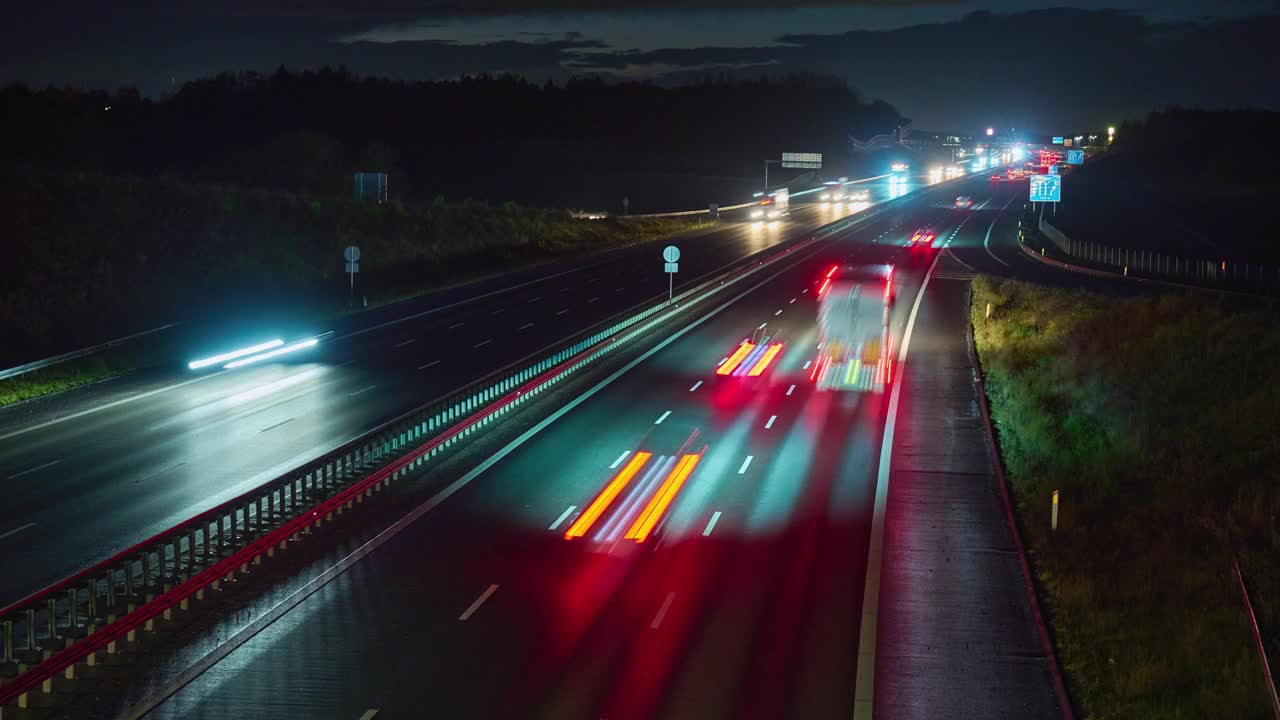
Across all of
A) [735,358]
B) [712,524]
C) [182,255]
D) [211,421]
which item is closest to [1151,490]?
[712,524]

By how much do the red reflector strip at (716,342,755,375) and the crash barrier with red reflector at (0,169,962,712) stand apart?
299 inches

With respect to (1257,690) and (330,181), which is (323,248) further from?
(1257,690)

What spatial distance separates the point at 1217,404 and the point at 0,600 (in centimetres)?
2918

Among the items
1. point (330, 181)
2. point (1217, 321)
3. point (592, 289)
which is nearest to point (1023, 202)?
point (330, 181)

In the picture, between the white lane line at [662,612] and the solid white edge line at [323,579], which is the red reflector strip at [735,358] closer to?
the solid white edge line at [323,579]

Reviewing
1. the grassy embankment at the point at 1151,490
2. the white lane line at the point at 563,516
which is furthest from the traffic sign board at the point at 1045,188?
the white lane line at the point at 563,516

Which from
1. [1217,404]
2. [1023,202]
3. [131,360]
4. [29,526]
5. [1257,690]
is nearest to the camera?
[1257,690]

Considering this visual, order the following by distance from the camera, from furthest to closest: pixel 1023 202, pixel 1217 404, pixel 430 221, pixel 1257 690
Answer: pixel 1023 202 < pixel 430 221 < pixel 1217 404 < pixel 1257 690

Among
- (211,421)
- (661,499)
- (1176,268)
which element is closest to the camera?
(661,499)

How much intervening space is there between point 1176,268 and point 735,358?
44.2 meters

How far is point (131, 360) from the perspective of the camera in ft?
140

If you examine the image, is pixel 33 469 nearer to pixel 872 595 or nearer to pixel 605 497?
pixel 605 497

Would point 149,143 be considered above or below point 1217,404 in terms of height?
above

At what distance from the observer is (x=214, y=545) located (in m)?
21.5
